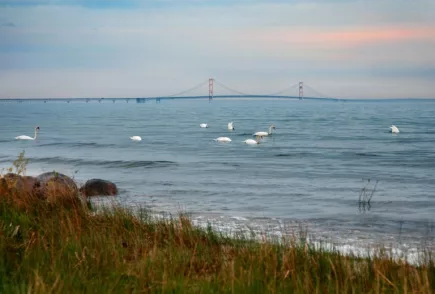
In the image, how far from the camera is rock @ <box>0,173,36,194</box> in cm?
1186

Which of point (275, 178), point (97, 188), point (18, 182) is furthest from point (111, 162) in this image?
point (18, 182)

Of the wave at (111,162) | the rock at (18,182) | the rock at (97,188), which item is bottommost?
the wave at (111,162)

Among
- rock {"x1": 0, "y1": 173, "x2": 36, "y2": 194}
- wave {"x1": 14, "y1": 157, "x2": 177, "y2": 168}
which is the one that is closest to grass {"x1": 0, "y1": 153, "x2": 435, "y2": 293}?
rock {"x1": 0, "y1": 173, "x2": 36, "y2": 194}

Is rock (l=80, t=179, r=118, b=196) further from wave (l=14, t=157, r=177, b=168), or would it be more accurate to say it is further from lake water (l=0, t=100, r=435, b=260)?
wave (l=14, t=157, r=177, b=168)

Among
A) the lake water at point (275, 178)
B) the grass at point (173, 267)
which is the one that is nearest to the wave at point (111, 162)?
the lake water at point (275, 178)

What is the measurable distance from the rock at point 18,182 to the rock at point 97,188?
2055 millimetres

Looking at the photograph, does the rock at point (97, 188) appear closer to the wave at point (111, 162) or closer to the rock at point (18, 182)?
the rock at point (18, 182)

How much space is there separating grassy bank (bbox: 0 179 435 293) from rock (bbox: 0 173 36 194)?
2.95 metres

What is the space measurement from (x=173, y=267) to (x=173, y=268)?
4 cm

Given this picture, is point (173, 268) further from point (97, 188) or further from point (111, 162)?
point (111, 162)

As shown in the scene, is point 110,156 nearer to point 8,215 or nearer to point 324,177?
point 324,177

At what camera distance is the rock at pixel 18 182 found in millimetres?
11859

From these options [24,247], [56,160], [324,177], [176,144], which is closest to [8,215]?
[24,247]

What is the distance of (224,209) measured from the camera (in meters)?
15.7
